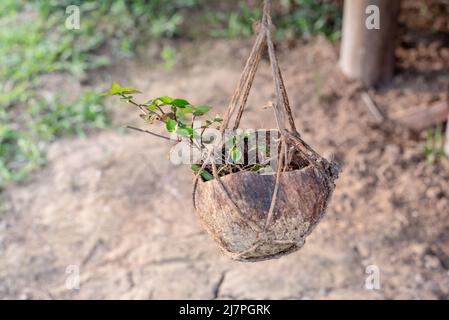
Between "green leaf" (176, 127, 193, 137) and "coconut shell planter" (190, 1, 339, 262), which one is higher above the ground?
"green leaf" (176, 127, 193, 137)

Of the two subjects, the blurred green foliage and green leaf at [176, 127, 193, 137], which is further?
the blurred green foliage

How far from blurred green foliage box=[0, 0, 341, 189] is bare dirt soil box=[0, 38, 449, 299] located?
25 cm

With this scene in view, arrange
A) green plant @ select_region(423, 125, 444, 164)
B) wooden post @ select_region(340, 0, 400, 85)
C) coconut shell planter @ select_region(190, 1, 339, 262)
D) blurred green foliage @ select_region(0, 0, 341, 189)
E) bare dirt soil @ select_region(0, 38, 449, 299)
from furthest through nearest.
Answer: wooden post @ select_region(340, 0, 400, 85)
blurred green foliage @ select_region(0, 0, 341, 189)
green plant @ select_region(423, 125, 444, 164)
bare dirt soil @ select_region(0, 38, 449, 299)
coconut shell planter @ select_region(190, 1, 339, 262)

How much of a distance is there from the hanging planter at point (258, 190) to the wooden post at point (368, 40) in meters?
3.44

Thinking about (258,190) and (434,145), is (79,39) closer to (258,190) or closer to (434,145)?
(434,145)

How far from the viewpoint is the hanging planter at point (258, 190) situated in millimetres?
2266

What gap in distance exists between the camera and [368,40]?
572 cm

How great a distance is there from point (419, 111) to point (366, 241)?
154 centimetres

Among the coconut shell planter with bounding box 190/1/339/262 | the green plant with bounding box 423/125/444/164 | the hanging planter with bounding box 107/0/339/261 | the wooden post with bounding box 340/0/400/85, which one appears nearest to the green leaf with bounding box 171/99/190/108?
the hanging planter with bounding box 107/0/339/261

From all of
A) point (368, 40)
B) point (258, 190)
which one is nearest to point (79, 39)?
point (368, 40)

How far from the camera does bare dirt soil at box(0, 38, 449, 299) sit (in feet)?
13.3

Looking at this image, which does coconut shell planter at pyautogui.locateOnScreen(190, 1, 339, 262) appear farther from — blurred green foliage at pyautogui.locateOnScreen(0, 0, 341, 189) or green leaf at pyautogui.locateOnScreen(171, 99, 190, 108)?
blurred green foliage at pyautogui.locateOnScreen(0, 0, 341, 189)

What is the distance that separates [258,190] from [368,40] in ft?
12.4
